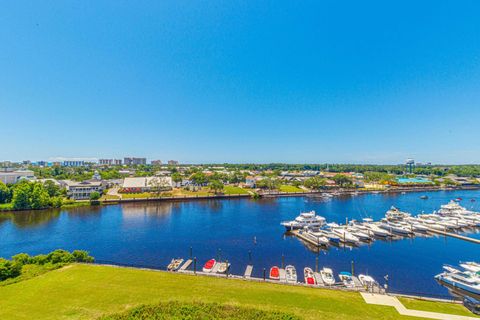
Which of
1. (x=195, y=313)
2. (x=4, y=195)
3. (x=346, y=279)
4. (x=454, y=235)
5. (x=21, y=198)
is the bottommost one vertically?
(x=454, y=235)

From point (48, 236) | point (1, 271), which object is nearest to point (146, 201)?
point (48, 236)

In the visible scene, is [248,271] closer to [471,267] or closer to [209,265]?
→ [209,265]

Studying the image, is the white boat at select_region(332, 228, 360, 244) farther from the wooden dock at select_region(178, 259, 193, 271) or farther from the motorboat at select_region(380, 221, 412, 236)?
the wooden dock at select_region(178, 259, 193, 271)

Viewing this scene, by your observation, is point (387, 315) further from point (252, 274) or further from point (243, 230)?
point (243, 230)

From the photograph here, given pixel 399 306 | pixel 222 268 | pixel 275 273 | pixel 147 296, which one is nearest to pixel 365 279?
pixel 275 273

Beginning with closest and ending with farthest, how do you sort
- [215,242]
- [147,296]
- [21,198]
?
1. [147,296]
2. [215,242]
3. [21,198]

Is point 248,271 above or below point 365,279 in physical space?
above
